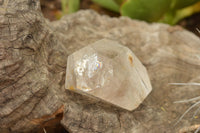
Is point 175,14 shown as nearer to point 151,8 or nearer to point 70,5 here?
point 151,8

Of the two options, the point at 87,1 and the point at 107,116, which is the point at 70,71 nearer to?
the point at 107,116

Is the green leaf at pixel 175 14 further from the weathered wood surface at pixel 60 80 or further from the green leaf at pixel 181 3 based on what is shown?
the weathered wood surface at pixel 60 80

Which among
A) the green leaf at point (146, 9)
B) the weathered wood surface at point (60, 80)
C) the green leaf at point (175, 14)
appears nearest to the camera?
the weathered wood surface at point (60, 80)

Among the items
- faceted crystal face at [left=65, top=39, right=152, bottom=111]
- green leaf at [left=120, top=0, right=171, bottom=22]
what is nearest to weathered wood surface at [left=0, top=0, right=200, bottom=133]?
faceted crystal face at [left=65, top=39, right=152, bottom=111]

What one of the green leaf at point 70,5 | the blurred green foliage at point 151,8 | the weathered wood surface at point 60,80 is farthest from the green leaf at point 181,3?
the green leaf at point 70,5

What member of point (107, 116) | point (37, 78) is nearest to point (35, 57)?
point (37, 78)

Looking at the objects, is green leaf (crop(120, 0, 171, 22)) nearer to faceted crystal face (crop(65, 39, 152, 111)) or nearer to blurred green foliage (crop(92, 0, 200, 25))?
blurred green foliage (crop(92, 0, 200, 25))
